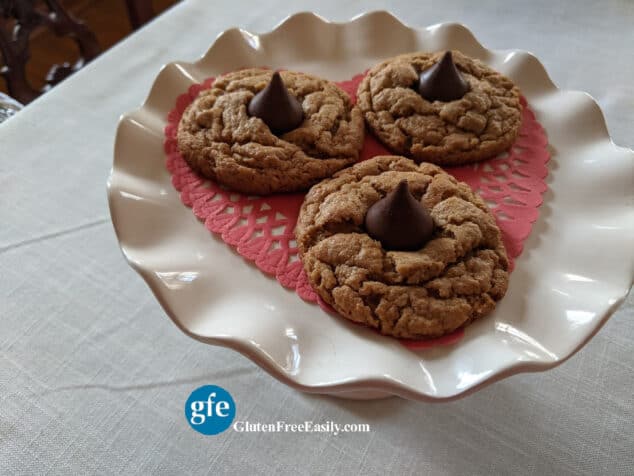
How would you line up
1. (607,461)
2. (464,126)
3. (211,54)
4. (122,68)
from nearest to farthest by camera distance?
(607,461) < (464,126) < (211,54) < (122,68)

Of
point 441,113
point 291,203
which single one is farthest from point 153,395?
point 441,113

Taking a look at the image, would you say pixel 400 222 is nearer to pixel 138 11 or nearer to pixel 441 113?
pixel 441 113

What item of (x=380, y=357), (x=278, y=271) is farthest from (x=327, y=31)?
(x=380, y=357)

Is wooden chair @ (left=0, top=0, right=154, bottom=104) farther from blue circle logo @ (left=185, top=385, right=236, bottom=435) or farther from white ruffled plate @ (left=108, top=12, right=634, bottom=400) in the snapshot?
blue circle logo @ (left=185, top=385, right=236, bottom=435)

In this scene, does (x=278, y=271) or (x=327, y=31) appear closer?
(x=278, y=271)

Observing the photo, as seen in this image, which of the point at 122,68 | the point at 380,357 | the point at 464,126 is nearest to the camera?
the point at 380,357

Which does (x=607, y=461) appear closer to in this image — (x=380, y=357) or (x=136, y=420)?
(x=380, y=357)
